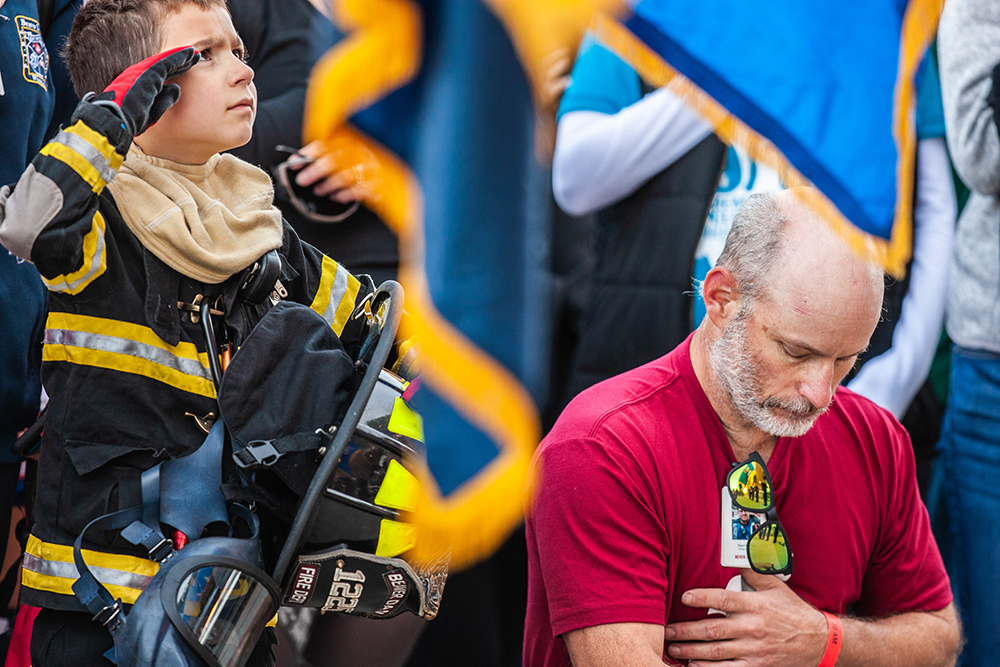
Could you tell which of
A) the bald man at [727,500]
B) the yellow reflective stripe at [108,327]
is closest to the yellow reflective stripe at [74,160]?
the yellow reflective stripe at [108,327]

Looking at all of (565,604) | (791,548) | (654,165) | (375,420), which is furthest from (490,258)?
(654,165)

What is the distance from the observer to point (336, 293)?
1.76 m

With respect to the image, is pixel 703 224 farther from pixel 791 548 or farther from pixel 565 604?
pixel 565 604

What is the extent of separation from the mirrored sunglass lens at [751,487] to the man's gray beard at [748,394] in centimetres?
8

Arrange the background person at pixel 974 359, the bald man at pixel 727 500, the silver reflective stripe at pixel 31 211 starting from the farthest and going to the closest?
the background person at pixel 974 359 → the bald man at pixel 727 500 → the silver reflective stripe at pixel 31 211

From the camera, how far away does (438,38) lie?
84 centimetres

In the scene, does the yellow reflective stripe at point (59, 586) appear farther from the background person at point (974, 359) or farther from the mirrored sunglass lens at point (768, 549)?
the background person at point (974, 359)

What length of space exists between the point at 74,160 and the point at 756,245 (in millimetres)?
1111

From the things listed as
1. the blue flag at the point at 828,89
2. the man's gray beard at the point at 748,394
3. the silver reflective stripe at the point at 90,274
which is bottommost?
the man's gray beard at the point at 748,394

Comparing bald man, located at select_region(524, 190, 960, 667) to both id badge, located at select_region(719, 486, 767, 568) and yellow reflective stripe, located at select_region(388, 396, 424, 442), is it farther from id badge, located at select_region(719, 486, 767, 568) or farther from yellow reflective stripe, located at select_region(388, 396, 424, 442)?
yellow reflective stripe, located at select_region(388, 396, 424, 442)

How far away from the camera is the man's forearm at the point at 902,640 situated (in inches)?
72.0

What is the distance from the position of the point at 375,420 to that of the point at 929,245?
1.82 metres

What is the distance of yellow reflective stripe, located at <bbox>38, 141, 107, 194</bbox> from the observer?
1353mm

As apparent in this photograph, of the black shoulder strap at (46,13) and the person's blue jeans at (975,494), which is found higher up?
the black shoulder strap at (46,13)
